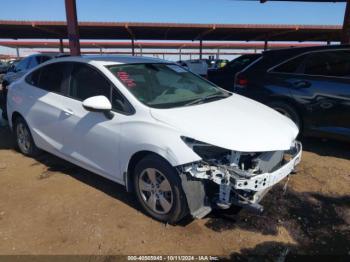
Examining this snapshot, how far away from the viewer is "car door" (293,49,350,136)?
5184 mm

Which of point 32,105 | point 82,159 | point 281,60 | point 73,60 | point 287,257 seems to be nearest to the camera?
point 287,257

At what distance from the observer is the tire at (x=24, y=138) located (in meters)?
5.20

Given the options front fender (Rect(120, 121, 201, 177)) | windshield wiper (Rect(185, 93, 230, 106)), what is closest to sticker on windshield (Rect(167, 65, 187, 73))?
windshield wiper (Rect(185, 93, 230, 106))

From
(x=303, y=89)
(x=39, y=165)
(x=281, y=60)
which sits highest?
(x=281, y=60)

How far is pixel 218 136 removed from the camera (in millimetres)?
2988

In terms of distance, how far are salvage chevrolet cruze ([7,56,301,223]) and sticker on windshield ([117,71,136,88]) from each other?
1 centimetres

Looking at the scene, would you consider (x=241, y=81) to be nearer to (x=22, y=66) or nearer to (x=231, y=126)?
(x=231, y=126)

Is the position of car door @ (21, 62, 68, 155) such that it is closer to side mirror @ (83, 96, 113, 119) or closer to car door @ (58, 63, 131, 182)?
car door @ (58, 63, 131, 182)

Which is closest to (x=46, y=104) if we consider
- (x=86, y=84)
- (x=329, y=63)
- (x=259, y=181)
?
(x=86, y=84)

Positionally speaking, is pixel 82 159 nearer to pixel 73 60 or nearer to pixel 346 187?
pixel 73 60

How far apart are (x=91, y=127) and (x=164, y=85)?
101 centimetres

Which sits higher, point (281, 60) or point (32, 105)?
point (281, 60)

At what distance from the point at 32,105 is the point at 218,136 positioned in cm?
314

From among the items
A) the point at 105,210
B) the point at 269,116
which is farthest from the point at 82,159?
the point at 269,116
